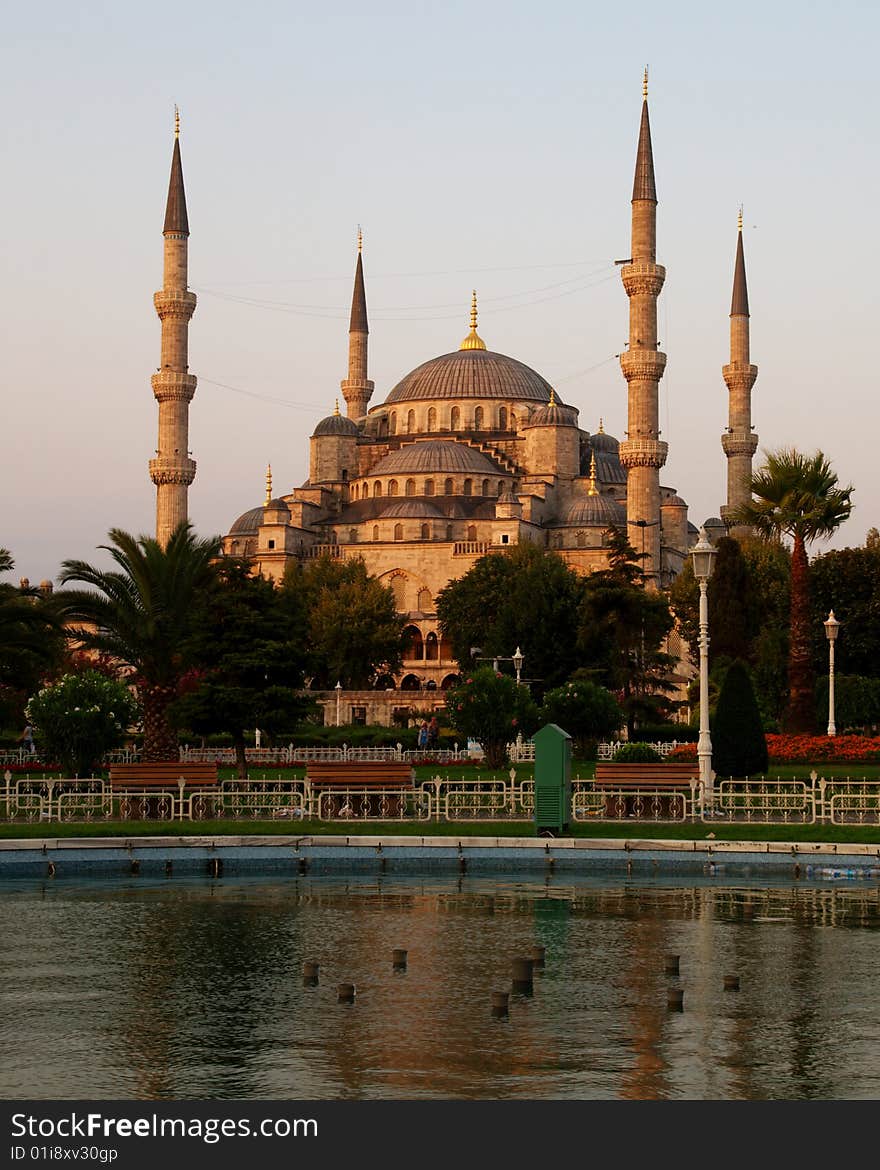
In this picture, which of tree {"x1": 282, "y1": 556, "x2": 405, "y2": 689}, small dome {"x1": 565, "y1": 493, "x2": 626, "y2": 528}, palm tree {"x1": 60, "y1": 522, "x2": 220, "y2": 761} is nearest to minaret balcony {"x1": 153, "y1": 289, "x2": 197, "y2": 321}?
tree {"x1": 282, "y1": 556, "x2": 405, "y2": 689}

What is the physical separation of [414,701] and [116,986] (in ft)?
173

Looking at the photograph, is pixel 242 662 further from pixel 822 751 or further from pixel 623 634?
pixel 623 634

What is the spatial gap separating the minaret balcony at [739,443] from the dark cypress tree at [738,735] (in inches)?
1961

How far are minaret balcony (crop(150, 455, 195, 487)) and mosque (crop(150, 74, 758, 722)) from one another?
0.17 feet

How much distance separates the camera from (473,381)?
90.2 meters

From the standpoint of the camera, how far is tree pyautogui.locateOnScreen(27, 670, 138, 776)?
2569 centimetres

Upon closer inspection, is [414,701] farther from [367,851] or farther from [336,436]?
[367,851]

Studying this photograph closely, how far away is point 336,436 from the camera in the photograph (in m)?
87.0

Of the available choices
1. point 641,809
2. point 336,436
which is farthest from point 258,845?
point 336,436

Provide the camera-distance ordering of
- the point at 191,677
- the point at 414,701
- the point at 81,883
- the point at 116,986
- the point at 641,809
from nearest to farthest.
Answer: the point at 116,986 < the point at 81,883 < the point at 641,809 < the point at 191,677 < the point at 414,701

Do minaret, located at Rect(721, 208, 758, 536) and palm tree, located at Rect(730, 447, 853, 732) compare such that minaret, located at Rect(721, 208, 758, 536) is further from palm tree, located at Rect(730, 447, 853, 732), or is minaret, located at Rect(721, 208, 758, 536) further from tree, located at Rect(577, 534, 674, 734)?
palm tree, located at Rect(730, 447, 853, 732)

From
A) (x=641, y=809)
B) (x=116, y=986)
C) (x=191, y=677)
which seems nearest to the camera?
(x=116, y=986)

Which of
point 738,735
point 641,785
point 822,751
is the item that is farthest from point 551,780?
point 822,751

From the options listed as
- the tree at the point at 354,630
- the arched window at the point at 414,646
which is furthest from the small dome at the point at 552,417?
the tree at the point at 354,630
